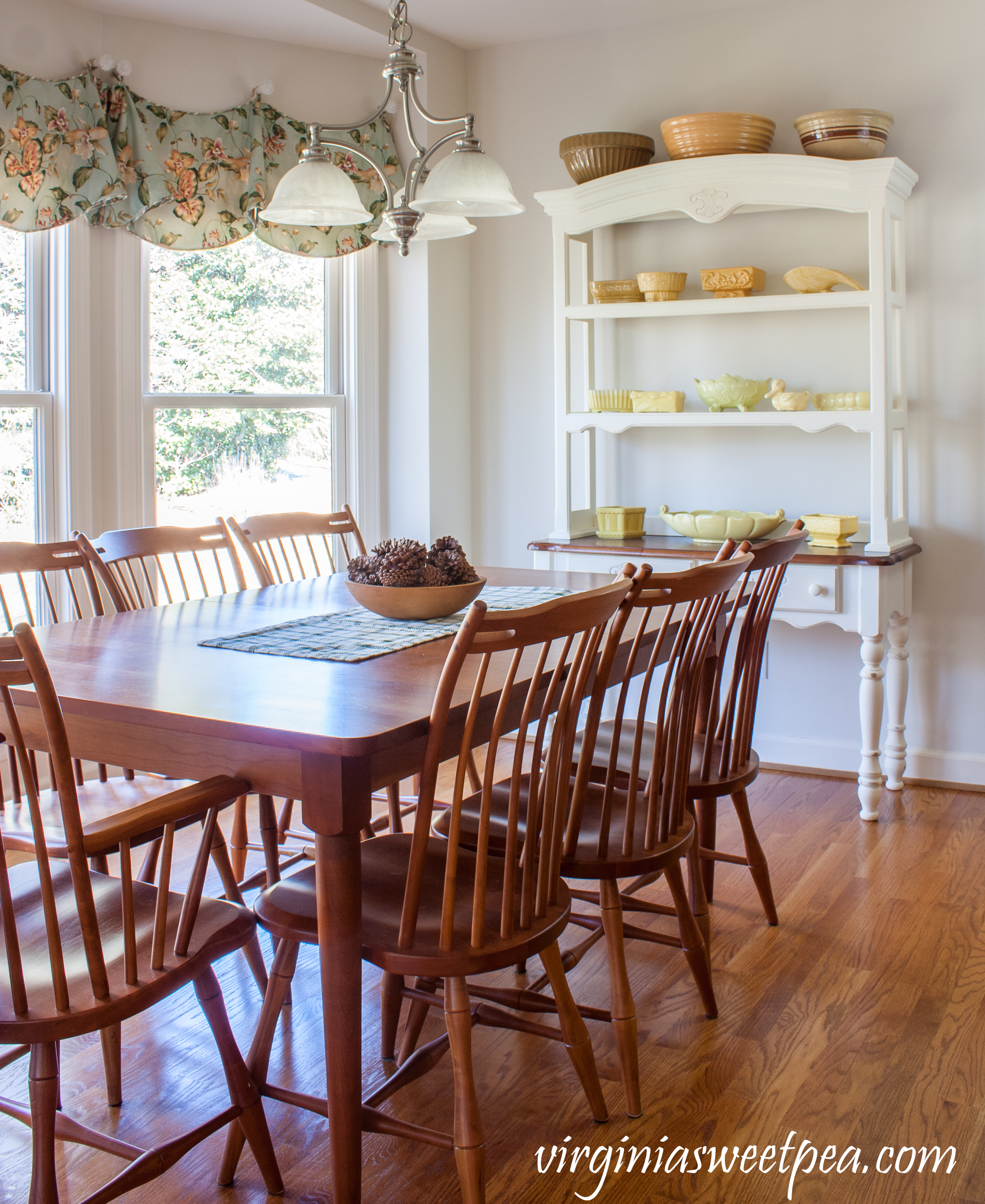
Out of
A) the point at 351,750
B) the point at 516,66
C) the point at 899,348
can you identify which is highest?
the point at 516,66

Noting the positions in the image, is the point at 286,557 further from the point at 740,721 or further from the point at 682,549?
the point at 740,721

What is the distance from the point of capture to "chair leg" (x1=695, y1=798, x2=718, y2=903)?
2.65 meters

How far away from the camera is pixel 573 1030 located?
1775mm

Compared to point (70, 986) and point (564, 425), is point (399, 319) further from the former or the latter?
point (70, 986)

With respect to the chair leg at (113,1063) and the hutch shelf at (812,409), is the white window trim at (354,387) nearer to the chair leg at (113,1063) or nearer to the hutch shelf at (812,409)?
the hutch shelf at (812,409)

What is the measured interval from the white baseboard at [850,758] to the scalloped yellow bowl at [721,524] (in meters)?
0.77

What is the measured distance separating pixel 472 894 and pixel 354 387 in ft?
9.57

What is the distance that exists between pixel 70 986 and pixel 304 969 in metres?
1.10

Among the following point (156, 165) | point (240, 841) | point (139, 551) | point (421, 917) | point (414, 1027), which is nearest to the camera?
point (421, 917)

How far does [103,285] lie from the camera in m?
3.52

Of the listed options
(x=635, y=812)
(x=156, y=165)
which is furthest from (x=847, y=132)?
(x=635, y=812)

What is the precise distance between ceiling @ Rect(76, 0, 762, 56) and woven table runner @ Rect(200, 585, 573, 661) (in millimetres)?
2182

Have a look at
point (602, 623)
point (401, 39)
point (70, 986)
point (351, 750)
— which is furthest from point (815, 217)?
point (70, 986)

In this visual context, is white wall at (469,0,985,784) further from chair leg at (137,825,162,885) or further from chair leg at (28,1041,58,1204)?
chair leg at (28,1041,58,1204)
